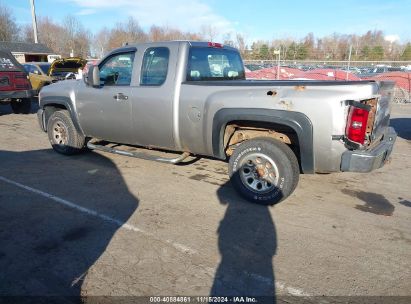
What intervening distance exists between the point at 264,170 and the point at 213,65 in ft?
6.12

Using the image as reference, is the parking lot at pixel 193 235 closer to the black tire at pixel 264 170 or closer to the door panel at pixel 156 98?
the black tire at pixel 264 170

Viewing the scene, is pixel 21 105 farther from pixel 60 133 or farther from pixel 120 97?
pixel 120 97

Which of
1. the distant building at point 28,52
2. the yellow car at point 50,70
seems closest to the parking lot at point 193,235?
the yellow car at point 50,70

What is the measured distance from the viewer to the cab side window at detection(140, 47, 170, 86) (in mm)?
4742

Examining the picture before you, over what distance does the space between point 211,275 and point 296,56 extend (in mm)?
25905

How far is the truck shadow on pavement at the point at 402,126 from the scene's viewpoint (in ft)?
28.9

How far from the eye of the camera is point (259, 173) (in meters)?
4.19

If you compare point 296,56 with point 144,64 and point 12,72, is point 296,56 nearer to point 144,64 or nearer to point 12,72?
point 12,72

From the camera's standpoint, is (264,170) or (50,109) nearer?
(264,170)

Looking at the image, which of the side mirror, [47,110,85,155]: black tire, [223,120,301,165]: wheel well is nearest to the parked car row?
[47,110,85,155]: black tire

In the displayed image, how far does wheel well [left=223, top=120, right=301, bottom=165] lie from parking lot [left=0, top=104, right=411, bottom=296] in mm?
645

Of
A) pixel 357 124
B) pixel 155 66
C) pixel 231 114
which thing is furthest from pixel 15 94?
pixel 357 124

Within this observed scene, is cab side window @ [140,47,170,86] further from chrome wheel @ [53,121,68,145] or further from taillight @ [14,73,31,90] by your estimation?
taillight @ [14,73,31,90]

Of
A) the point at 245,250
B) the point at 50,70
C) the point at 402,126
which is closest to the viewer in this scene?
the point at 245,250
